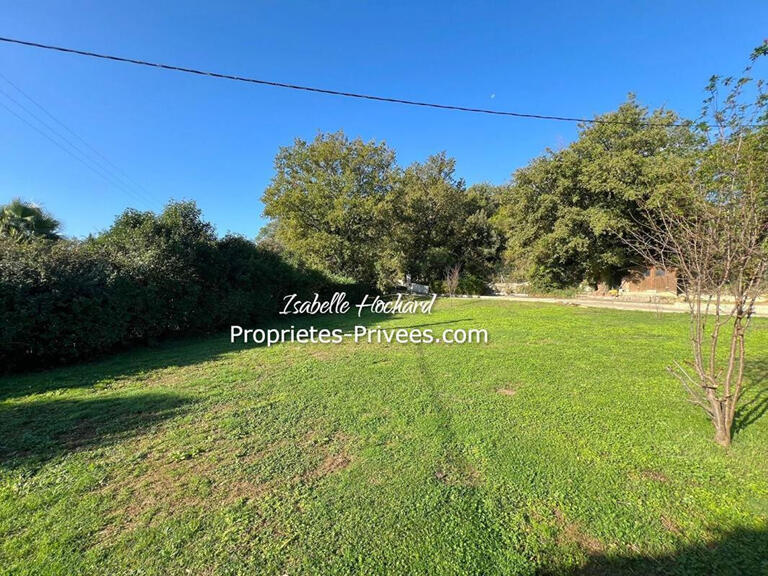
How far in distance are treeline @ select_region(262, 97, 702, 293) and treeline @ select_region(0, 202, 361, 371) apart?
19.5 feet

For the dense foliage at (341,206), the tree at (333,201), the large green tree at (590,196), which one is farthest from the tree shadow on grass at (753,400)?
the tree at (333,201)

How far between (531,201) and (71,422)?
849 inches

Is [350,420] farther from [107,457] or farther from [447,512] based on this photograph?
[107,457]

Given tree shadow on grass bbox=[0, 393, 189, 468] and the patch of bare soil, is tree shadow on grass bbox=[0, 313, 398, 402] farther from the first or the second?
the patch of bare soil

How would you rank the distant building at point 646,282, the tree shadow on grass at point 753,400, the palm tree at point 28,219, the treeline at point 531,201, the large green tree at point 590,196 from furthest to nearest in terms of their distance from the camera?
the distant building at point 646,282
the treeline at point 531,201
the large green tree at point 590,196
the palm tree at point 28,219
the tree shadow on grass at point 753,400

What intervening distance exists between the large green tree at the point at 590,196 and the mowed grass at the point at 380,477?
15132 mm

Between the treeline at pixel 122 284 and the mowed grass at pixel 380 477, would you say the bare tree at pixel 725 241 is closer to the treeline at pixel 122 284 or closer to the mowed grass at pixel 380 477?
the mowed grass at pixel 380 477

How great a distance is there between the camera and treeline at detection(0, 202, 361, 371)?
5.04 m

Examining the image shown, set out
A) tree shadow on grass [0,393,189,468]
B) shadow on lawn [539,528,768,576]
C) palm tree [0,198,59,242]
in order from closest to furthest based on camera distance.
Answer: shadow on lawn [539,528,768,576]
tree shadow on grass [0,393,189,468]
palm tree [0,198,59,242]

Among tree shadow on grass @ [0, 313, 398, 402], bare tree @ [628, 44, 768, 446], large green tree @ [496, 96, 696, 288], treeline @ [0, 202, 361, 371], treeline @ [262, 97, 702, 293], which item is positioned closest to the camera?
bare tree @ [628, 44, 768, 446]

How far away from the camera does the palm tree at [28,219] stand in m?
8.55

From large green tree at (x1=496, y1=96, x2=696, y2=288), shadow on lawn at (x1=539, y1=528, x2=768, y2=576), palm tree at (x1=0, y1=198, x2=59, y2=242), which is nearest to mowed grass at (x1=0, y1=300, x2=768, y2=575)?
shadow on lawn at (x1=539, y1=528, x2=768, y2=576)

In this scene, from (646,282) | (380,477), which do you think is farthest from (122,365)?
(646,282)

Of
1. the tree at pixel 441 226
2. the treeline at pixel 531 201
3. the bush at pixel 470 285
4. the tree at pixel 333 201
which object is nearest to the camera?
the treeline at pixel 531 201
